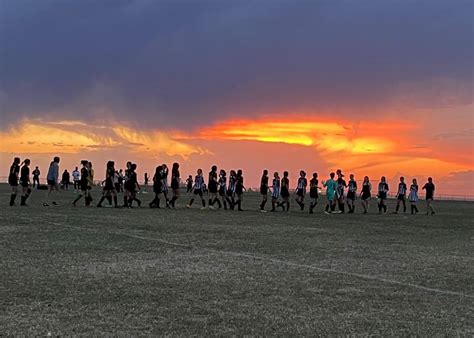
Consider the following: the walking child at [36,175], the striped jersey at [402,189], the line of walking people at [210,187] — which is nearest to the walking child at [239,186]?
the line of walking people at [210,187]

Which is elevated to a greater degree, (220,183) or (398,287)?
(220,183)

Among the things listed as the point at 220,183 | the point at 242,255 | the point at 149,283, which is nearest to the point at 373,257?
the point at 242,255

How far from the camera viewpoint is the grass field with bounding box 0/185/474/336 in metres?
7.43

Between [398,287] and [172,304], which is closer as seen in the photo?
[172,304]

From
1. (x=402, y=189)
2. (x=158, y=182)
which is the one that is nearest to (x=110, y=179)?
(x=158, y=182)

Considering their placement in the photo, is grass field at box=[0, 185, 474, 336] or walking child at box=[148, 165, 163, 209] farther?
walking child at box=[148, 165, 163, 209]

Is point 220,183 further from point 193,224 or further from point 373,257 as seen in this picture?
point 373,257

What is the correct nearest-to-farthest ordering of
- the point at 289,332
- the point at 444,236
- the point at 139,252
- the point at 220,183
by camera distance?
1. the point at 289,332
2. the point at 139,252
3. the point at 444,236
4. the point at 220,183

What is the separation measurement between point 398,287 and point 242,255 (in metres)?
3.90

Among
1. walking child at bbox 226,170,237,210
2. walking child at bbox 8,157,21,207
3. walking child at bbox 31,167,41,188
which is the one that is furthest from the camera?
walking child at bbox 31,167,41,188

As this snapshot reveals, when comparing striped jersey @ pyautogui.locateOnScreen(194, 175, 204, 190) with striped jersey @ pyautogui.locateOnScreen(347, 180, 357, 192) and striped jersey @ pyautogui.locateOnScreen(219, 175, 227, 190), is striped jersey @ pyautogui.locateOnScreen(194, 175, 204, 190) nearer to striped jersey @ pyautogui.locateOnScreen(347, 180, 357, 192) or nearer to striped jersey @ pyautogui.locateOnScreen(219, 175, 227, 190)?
striped jersey @ pyautogui.locateOnScreen(219, 175, 227, 190)

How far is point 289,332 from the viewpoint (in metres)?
7.11

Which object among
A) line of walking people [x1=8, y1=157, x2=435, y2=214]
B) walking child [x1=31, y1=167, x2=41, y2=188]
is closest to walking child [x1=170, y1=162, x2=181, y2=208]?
line of walking people [x1=8, y1=157, x2=435, y2=214]

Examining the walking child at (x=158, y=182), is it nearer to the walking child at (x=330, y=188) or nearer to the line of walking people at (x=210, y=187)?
the line of walking people at (x=210, y=187)
